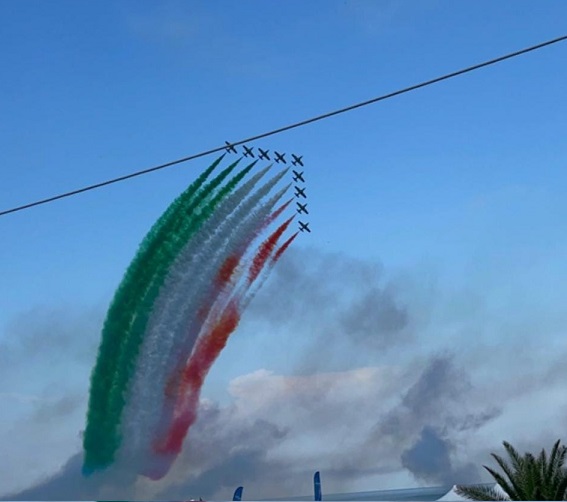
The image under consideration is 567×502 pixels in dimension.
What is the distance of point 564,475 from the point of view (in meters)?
50.3

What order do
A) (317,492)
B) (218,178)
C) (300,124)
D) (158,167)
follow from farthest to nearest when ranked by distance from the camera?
(317,492), (218,178), (158,167), (300,124)

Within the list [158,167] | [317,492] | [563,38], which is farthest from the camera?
[317,492]

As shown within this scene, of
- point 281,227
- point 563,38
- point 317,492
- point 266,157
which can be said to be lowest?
point 563,38

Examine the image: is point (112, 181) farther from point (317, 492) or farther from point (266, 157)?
point (317, 492)

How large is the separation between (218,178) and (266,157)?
199 inches

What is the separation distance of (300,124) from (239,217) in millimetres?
46918

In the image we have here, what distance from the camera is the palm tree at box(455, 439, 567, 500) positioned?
5003cm

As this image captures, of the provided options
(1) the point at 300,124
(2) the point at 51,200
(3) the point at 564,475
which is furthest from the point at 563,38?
(3) the point at 564,475

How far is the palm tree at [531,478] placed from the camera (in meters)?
50.0

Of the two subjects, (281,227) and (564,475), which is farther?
(281,227)

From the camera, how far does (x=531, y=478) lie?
5019cm

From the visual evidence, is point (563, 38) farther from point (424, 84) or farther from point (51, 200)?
point (51, 200)

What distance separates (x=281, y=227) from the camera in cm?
7338

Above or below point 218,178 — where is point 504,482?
below
